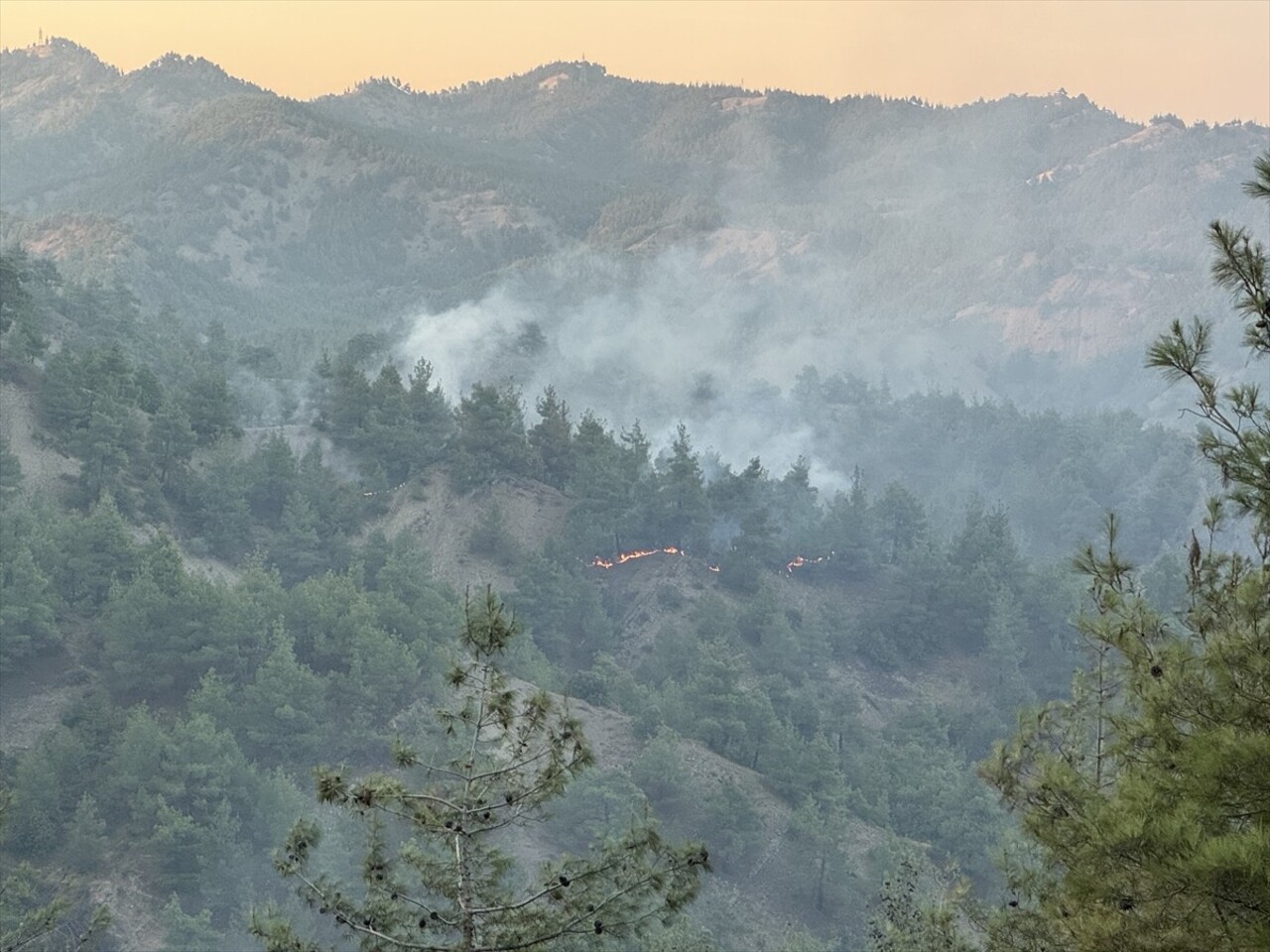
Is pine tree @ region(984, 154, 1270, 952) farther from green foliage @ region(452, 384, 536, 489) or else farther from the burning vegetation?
the burning vegetation

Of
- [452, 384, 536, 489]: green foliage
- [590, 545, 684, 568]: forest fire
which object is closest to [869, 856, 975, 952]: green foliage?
[452, 384, 536, 489]: green foliage

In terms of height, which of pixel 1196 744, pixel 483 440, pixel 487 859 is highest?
pixel 1196 744

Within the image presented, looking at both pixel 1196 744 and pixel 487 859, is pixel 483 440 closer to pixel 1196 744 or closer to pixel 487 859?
pixel 487 859

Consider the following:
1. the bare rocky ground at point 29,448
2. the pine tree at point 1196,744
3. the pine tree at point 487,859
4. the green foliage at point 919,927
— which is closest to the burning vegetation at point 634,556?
the bare rocky ground at point 29,448

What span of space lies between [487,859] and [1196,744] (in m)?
6.70

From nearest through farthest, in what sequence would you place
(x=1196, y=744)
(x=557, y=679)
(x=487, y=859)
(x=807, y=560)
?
(x=1196, y=744) → (x=487, y=859) → (x=557, y=679) → (x=807, y=560)

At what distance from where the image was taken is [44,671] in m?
55.5

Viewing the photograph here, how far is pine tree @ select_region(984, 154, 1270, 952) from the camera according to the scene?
9812 millimetres

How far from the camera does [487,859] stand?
14.1m

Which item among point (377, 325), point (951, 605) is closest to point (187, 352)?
point (951, 605)

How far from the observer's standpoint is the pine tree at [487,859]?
44.3 feet

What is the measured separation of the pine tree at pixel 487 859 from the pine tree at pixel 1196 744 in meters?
3.74

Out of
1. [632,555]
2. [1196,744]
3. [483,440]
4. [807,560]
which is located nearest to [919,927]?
[1196,744]

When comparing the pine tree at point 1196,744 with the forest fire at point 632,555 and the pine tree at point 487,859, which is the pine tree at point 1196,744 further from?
the forest fire at point 632,555
